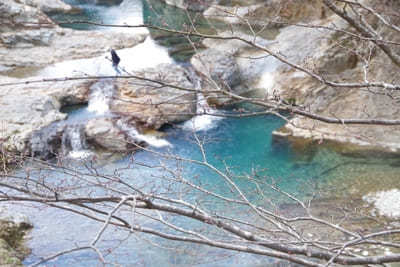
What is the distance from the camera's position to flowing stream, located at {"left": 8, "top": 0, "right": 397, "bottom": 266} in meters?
6.23

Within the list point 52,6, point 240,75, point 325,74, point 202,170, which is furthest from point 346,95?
point 52,6

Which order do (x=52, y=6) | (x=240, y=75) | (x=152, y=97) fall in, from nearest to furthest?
(x=152, y=97) < (x=240, y=75) < (x=52, y=6)

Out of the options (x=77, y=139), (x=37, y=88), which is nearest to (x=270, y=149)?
(x=77, y=139)

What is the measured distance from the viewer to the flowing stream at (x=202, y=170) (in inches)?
245

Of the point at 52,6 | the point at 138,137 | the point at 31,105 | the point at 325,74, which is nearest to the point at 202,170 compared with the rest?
the point at 138,137

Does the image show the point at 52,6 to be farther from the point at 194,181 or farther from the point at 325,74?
the point at 325,74

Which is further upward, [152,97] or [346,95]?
[346,95]

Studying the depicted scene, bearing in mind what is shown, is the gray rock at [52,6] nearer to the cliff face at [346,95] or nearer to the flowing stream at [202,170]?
the flowing stream at [202,170]

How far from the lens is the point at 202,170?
8.29 meters

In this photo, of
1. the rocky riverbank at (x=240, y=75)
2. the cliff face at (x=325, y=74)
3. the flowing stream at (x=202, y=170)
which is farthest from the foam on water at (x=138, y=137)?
the cliff face at (x=325, y=74)

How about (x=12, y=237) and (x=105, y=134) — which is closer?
(x=12, y=237)

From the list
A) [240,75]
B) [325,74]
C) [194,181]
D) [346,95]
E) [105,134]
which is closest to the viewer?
[325,74]

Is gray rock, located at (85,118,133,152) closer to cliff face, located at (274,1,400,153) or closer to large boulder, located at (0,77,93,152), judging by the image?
large boulder, located at (0,77,93,152)

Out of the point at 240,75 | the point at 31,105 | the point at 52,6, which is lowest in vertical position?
the point at 31,105
